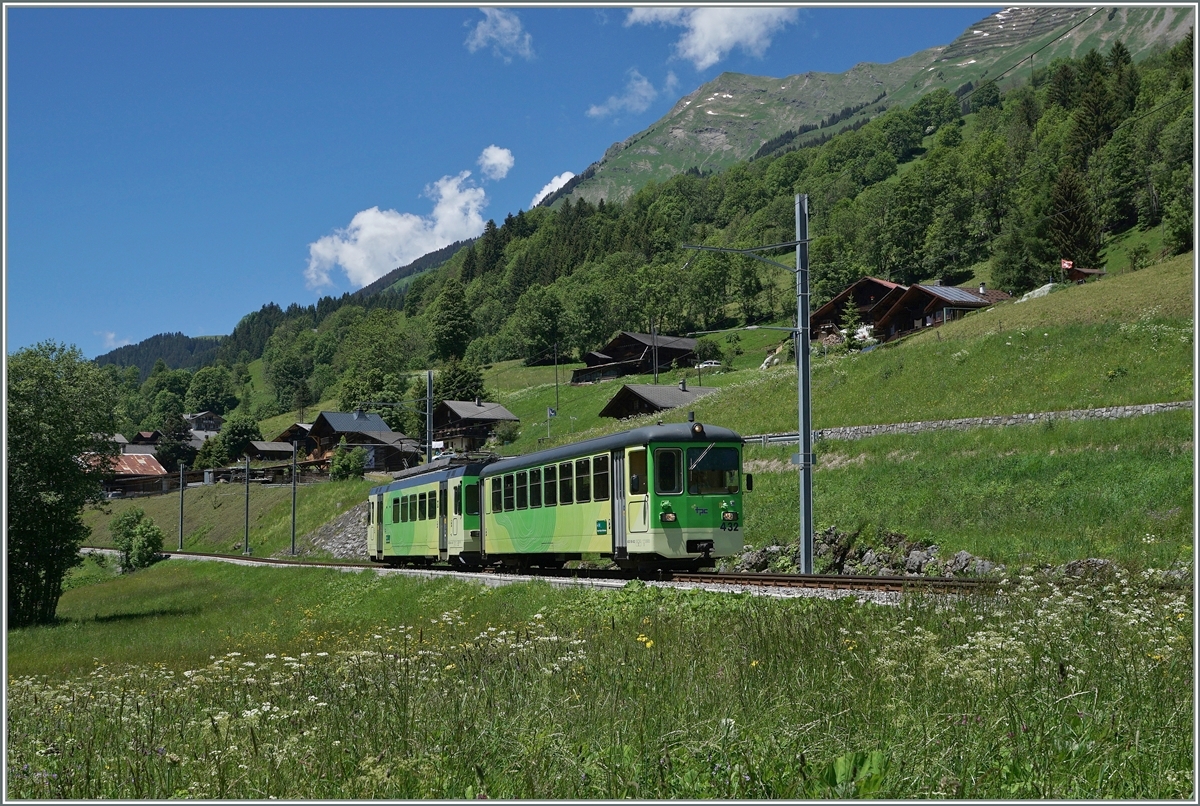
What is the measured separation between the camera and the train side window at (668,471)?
780 inches

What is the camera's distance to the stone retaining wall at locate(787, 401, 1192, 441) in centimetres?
2998

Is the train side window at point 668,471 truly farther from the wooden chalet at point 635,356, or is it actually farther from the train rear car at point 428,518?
the wooden chalet at point 635,356

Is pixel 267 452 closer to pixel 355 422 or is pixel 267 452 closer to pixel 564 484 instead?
pixel 355 422

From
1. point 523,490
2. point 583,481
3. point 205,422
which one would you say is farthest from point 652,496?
point 205,422

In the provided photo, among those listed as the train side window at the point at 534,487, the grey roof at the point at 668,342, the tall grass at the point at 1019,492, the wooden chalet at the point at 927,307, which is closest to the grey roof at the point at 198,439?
the grey roof at the point at 668,342


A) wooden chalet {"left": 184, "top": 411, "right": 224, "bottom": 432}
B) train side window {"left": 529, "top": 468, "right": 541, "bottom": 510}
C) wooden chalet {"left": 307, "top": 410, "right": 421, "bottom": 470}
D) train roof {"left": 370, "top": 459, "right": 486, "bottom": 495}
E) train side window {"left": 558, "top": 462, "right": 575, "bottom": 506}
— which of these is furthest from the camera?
wooden chalet {"left": 184, "top": 411, "right": 224, "bottom": 432}

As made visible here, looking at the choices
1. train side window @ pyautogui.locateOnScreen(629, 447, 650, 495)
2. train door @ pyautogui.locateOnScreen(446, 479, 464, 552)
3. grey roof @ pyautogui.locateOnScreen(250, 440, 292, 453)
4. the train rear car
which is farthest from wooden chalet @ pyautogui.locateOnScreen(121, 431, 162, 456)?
train side window @ pyautogui.locateOnScreen(629, 447, 650, 495)

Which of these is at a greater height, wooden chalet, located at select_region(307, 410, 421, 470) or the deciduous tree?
wooden chalet, located at select_region(307, 410, 421, 470)

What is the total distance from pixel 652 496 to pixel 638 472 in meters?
0.56

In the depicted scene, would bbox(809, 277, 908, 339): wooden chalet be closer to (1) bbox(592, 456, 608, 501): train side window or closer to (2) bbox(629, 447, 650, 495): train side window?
(1) bbox(592, 456, 608, 501): train side window

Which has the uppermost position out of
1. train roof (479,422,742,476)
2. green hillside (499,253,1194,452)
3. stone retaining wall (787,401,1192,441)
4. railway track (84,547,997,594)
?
green hillside (499,253,1194,452)

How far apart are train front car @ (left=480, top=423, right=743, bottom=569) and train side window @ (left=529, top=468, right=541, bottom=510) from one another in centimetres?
97

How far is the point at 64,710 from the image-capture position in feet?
29.9

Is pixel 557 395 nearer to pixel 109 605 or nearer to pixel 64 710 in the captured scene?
pixel 109 605
